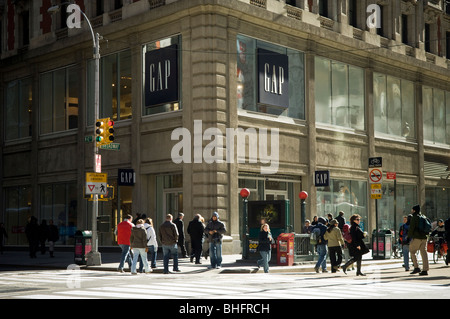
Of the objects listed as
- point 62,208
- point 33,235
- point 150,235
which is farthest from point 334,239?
point 62,208

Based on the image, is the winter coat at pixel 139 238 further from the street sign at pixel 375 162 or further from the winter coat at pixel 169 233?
the street sign at pixel 375 162

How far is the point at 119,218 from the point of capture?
1272 inches

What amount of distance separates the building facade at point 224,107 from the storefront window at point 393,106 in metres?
0.11

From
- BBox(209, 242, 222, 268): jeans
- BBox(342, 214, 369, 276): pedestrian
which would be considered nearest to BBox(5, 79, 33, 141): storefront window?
BBox(209, 242, 222, 268): jeans

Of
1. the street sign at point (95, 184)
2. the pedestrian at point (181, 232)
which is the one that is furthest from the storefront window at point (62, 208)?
the street sign at point (95, 184)

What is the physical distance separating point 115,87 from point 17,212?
1068 centimetres

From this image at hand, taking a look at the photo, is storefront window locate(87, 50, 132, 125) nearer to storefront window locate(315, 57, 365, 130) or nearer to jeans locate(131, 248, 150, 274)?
storefront window locate(315, 57, 365, 130)

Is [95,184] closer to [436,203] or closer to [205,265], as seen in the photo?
[205,265]

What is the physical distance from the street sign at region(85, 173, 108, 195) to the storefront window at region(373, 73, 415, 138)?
59.2 ft

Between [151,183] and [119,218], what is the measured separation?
2299 millimetres

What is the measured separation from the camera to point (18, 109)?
39.2m

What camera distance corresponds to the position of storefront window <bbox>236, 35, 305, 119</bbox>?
1193 inches

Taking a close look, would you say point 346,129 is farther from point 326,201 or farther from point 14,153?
point 14,153
